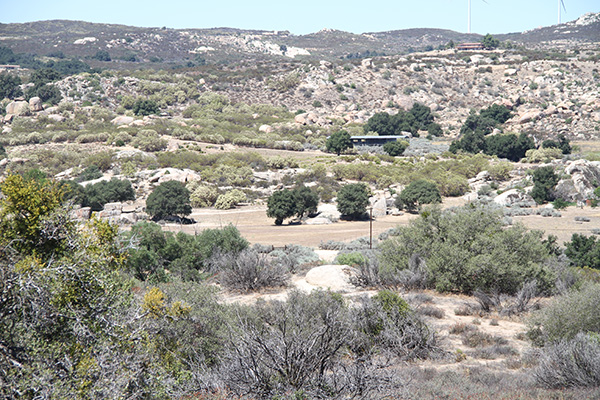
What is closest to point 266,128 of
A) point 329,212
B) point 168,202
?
point 329,212

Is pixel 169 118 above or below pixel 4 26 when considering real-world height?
below

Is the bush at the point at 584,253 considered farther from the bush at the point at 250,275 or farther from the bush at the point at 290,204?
the bush at the point at 290,204

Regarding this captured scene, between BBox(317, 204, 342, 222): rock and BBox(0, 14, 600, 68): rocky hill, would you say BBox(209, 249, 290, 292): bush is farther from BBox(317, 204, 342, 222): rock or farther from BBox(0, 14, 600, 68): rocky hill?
BBox(0, 14, 600, 68): rocky hill

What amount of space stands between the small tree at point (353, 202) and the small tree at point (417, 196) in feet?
11.8

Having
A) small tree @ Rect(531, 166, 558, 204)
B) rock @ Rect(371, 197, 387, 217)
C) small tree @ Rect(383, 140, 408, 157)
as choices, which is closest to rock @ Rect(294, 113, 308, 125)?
small tree @ Rect(383, 140, 408, 157)

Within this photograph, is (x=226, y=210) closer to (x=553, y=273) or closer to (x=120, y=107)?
(x=553, y=273)

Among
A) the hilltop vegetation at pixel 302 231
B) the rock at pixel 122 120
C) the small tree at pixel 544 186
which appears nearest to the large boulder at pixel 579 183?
the hilltop vegetation at pixel 302 231

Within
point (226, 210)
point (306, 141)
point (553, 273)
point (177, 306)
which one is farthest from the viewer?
point (306, 141)

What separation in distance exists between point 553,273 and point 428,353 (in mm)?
6799

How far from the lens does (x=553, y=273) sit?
1511 centimetres

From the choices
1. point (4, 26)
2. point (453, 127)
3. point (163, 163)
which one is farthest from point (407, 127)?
point (4, 26)

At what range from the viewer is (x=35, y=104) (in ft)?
245

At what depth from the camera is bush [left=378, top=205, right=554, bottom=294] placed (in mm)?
14758

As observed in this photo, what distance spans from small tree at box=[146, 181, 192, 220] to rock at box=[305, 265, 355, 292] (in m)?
19.0
